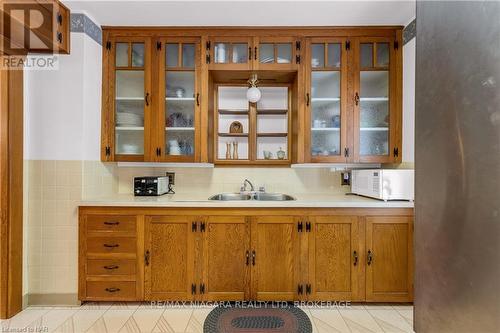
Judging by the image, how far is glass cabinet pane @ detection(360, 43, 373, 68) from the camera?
2520mm

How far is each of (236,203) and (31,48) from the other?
207 cm

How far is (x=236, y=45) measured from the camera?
252cm

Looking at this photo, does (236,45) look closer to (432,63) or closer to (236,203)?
(236,203)

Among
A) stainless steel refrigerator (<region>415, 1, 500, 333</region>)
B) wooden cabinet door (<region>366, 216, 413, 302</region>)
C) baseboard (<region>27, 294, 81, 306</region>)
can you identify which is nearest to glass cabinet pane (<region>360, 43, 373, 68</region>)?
wooden cabinet door (<region>366, 216, 413, 302</region>)

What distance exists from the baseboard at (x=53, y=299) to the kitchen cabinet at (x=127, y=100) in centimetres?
117

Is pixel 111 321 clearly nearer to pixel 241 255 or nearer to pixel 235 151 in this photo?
pixel 241 255

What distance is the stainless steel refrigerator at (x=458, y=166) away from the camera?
526mm

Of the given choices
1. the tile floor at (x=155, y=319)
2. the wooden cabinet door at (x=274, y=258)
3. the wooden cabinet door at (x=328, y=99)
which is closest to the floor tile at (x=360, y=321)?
the tile floor at (x=155, y=319)

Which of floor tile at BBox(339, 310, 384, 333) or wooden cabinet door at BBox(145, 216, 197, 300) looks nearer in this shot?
floor tile at BBox(339, 310, 384, 333)

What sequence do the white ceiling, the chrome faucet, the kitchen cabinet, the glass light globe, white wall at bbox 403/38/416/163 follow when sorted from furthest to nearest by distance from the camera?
Result: the chrome faucet < the glass light globe < the kitchen cabinet < white wall at bbox 403/38/416/163 < the white ceiling

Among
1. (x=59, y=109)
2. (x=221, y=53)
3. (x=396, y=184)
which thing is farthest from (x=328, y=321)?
(x=59, y=109)

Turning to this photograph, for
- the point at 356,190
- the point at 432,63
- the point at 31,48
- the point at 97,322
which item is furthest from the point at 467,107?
the point at 31,48

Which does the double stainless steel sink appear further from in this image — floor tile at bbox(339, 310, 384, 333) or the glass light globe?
floor tile at bbox(339, 310, 384, 333)

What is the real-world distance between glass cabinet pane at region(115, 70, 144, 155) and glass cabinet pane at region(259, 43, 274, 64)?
3.68 feet
